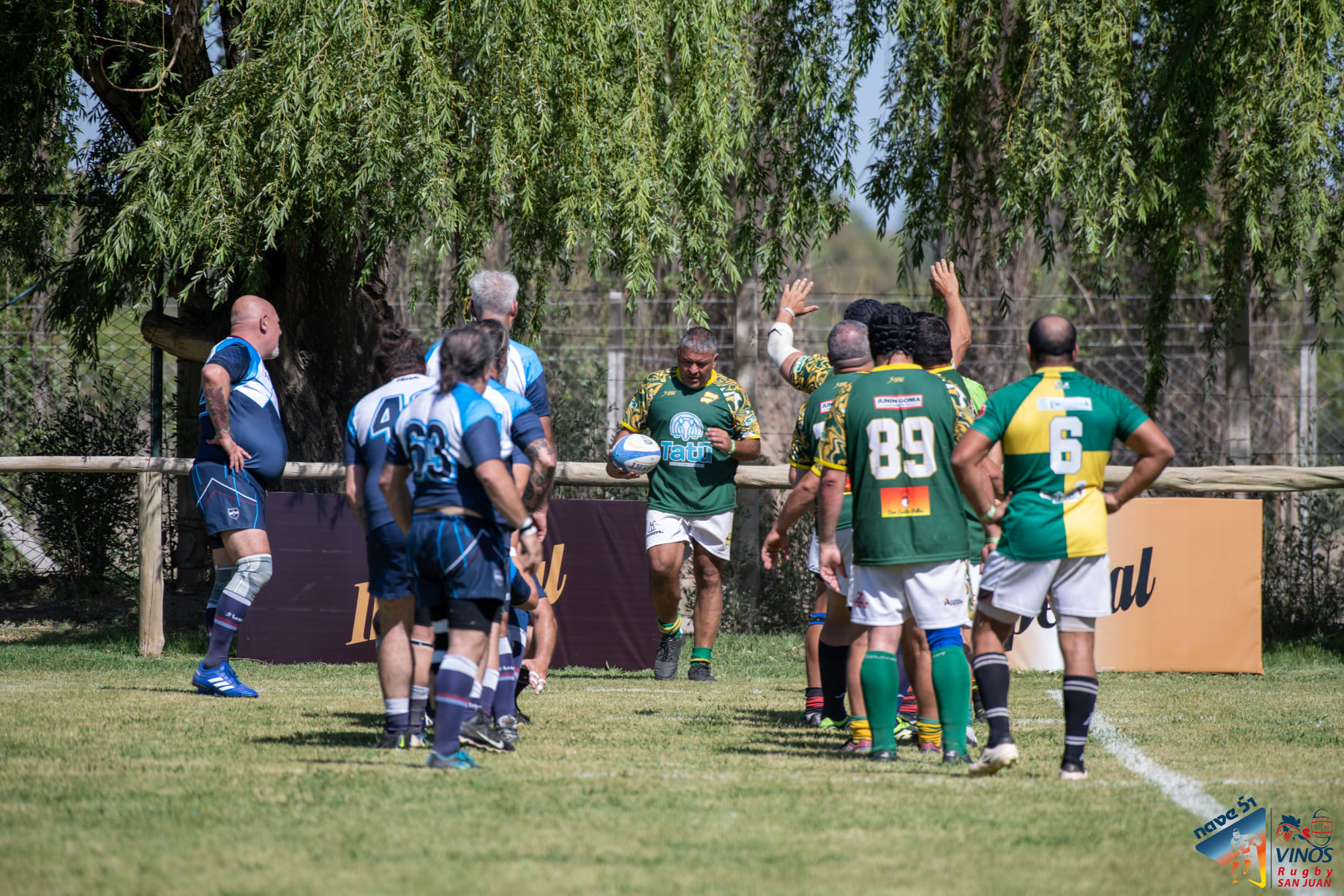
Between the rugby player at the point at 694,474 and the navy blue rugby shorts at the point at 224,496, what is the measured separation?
234cm

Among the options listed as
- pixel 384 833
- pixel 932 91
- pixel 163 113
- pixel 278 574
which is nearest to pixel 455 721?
pixel 384 833

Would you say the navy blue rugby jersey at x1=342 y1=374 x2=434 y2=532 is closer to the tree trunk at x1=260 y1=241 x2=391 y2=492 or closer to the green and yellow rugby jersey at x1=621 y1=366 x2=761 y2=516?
the green and yellow rugby jersey at x1=621 y1=366 x2=761 y2=516

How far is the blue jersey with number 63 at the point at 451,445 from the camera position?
470 cm

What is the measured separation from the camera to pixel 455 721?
15.7 feet

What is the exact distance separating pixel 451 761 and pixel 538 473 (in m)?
1.24

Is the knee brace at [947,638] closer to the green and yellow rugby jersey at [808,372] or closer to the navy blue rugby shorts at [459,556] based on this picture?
the navy blue rugby shorts at [459,556]

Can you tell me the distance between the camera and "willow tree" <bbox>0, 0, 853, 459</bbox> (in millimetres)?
8375

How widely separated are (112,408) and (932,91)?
824 cm

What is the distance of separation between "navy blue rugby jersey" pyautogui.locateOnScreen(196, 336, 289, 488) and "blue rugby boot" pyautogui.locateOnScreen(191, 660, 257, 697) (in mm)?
1185

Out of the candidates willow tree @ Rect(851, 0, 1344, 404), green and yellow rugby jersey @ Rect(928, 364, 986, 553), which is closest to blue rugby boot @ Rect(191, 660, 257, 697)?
green and yellow rugby jersey @ Rect(928, 364, 986, 553)

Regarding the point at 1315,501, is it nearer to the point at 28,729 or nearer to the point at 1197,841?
the point at 1197,841

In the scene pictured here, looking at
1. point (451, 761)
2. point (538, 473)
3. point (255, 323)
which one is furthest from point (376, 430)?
point (255, 323)

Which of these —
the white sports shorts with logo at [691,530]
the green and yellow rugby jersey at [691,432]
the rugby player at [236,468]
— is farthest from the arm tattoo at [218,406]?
the white sports shorts with logo at [691,530]

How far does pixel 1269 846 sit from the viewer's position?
3.88m
